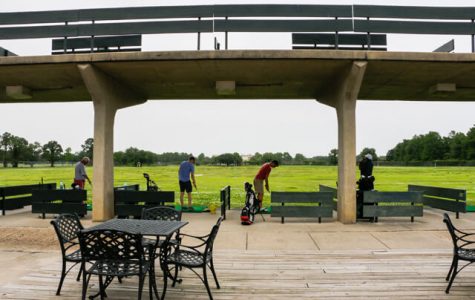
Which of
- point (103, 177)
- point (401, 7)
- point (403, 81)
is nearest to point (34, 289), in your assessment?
point (103, 177)

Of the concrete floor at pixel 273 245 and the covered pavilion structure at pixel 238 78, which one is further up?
the covered pavilion structure at pixel 238 78

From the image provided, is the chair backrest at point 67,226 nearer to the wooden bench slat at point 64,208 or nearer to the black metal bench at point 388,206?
the wooden bench slat at point 64,208

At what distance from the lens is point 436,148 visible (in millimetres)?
136125

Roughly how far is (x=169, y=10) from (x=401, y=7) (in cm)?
562

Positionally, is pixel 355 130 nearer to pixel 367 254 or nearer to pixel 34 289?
pixel 367 254

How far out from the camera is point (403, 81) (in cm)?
1036

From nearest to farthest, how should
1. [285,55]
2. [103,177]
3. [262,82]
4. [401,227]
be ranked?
1. [285,55]
2. [401,227]
3. [103,177]
4. [262,82]

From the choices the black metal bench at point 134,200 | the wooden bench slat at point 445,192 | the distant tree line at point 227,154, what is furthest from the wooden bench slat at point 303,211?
the distant tree line at point 227,154

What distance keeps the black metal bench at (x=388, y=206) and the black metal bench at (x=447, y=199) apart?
1.73 m

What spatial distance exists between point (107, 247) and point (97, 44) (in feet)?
22.2

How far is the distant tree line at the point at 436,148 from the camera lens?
380 feet

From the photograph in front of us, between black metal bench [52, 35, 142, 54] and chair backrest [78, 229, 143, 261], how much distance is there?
6.10 metres

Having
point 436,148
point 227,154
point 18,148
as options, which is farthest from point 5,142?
point 436,148

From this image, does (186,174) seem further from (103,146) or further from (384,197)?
(384,197)
